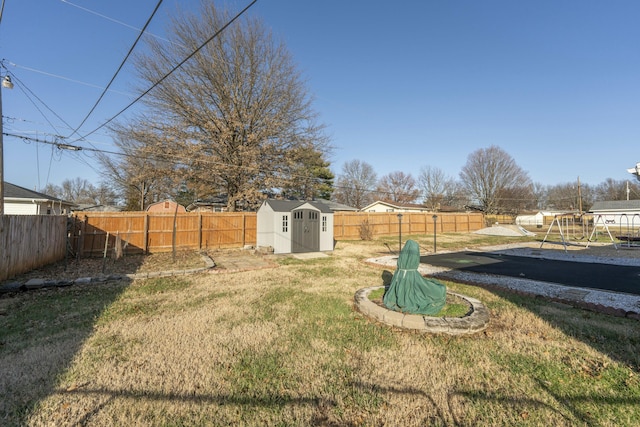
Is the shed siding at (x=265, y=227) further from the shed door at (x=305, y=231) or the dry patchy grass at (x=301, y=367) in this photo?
the dry patchy grass at (x=301, y=367)

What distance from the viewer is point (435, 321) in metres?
4.11

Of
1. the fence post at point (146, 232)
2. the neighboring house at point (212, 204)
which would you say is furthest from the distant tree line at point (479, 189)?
the fence post at point (146, 232)

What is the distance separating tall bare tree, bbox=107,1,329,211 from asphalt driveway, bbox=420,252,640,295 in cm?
1203

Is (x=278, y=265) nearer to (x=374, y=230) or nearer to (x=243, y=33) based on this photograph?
(x=374, y=230)

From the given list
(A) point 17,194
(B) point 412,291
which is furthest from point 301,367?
(A) point 17,194

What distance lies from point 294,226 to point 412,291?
8.33 meters

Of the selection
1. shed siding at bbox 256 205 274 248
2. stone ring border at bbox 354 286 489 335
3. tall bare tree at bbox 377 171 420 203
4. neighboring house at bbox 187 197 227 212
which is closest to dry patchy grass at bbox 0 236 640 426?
stone ring border at bbox 354 286 489 335

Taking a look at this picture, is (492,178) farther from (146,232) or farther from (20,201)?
(20,201)

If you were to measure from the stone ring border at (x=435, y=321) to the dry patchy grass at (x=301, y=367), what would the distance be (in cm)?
18

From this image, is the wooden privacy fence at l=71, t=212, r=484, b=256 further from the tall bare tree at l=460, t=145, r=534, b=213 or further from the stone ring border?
the tall bare tree at l=460, t=145, r=534, b=213

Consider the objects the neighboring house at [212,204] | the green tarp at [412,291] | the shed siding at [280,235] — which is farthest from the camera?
the neighboring house at [212,204]

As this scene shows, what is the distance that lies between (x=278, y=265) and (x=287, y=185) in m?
10.4

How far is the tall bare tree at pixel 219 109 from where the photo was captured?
54.2 ft

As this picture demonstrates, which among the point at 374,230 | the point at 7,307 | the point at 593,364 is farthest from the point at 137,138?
the point at 593,364
